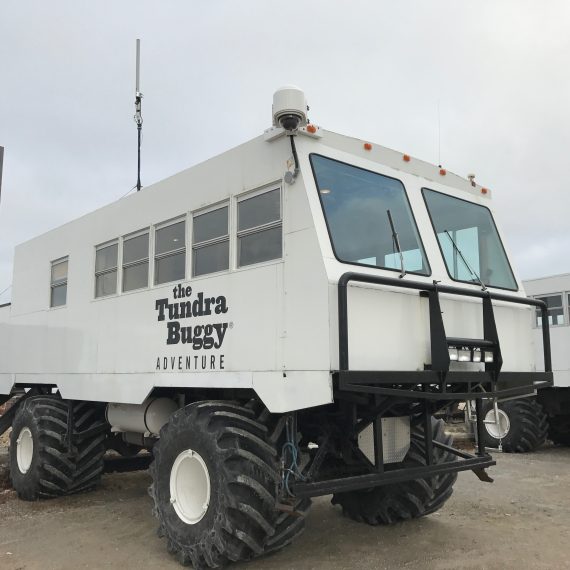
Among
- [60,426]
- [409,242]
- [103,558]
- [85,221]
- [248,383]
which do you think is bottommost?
[103,558]

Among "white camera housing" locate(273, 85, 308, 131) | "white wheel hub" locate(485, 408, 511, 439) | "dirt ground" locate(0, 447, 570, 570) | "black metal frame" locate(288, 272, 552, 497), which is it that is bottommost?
"dirt ground" locate(0, 447, 570, 570)

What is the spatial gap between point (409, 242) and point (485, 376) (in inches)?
52.6

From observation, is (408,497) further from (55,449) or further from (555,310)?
(555,310)

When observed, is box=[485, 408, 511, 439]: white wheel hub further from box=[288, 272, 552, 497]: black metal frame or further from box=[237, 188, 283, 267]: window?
box=[237, 188, 283, 267]: window

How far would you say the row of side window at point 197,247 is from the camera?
527 centimetres

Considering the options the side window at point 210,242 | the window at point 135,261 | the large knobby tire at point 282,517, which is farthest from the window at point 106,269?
the large knobby tire at point 282,517

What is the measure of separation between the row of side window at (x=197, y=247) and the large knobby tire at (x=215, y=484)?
1.33 m

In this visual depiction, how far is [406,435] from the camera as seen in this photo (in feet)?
18.5

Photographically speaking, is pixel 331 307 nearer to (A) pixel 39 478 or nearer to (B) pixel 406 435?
(B) pixel 406 435

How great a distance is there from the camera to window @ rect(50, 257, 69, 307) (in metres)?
8.18

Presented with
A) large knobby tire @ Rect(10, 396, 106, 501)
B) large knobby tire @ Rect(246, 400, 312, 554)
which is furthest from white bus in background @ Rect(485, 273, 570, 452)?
large knobby tire @ Rect(246, 400, 312, 554)

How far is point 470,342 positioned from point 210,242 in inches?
97.7

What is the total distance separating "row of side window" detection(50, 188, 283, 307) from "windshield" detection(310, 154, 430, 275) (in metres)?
0.45

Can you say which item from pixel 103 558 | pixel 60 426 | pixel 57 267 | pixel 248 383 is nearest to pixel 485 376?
pixel 248 383
